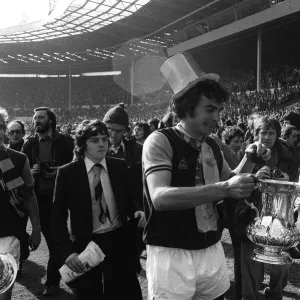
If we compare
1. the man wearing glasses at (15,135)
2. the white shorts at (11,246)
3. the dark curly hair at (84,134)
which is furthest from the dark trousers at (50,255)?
the man wearing glasses at (15,135)

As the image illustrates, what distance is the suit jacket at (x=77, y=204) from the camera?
282 cm

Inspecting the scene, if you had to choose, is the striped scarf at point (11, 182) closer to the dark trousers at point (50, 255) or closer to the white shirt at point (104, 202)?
the white shirt at point (104, 202)

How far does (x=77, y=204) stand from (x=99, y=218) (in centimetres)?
18

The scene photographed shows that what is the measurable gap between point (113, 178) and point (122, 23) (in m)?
31.9

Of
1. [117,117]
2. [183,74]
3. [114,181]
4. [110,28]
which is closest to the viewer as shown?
[183,74]

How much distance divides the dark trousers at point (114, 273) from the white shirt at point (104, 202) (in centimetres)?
5

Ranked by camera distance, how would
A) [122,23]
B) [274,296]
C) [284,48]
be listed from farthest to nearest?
1. [122,23]
2. [284,48]
3. [274,296]

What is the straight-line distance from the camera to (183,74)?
6.60 ft

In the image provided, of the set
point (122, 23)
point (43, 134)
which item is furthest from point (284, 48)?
point (43, 134)

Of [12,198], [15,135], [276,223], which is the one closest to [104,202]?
[12,198]

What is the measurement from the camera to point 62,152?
14.7ft

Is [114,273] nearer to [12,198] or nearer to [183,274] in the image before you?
[12,198]

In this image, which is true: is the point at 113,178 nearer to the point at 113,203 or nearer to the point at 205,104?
the point at 113,203

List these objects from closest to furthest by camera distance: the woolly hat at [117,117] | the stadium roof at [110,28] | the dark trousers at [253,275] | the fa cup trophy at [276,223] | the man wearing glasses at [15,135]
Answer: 1. the fa cup trophy at [276,223]
2. the dark trousers at [253,275]
3. the woolly hat at [117,117]
4. the man wearing glasses at [15,135]
5. the stadium roof at [110,28]
